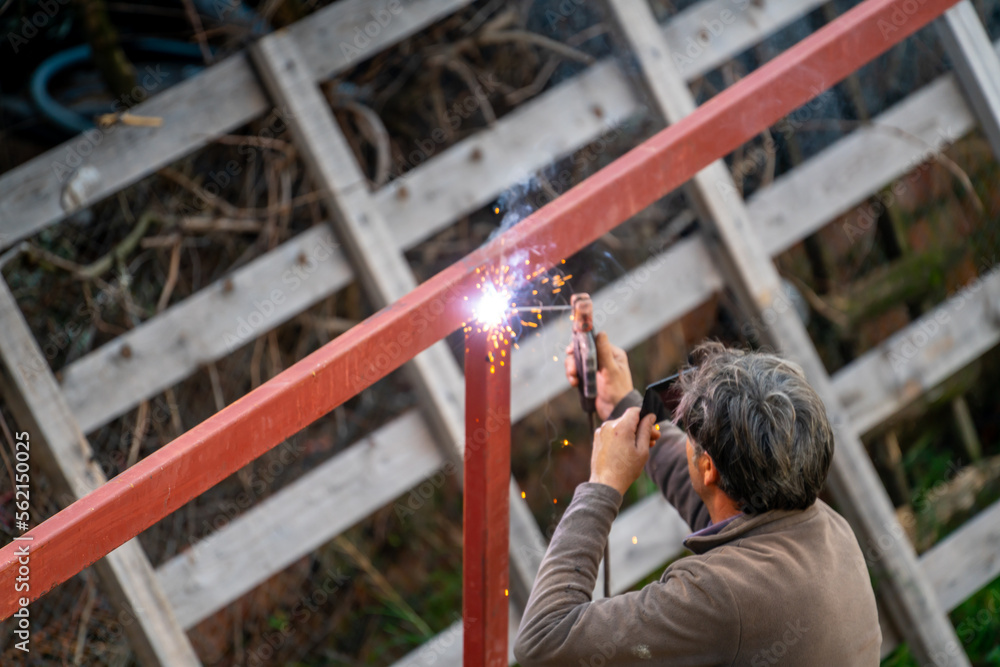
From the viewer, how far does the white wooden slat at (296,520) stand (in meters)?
2.25

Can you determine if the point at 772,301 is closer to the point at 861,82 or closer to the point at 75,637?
the point at 861,82

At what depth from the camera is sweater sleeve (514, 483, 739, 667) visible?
1.27 meters

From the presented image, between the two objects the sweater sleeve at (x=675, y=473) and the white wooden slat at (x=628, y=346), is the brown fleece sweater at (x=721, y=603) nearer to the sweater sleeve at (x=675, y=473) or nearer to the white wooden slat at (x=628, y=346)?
the sweater sleeve at (x=675, y=473)

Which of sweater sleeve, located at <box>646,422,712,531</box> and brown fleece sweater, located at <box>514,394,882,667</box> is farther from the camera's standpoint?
sweater sleeve, located at <box>646,422,712,531</box>

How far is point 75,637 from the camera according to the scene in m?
2.46

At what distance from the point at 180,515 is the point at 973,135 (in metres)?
3.69

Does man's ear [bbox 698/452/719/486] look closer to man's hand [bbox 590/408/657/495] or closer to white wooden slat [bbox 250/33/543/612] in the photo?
man's hand [bbox 590/408/657/495]

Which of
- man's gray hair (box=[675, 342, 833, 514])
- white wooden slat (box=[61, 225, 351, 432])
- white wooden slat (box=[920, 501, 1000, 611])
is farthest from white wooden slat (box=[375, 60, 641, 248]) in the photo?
white wooden slat (box=[920, 501, 1000, 611])

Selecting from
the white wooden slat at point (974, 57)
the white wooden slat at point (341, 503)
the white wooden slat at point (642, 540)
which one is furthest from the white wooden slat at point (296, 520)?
the white wooden slat at point (974, 57)

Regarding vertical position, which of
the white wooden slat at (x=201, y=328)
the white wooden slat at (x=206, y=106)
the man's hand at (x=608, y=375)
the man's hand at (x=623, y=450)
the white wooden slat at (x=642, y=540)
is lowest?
the white wooden slat at (x=642, y=540)

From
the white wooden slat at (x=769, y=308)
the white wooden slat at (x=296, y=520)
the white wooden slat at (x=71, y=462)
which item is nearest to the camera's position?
the white wooden slat at (x=71, y=462)

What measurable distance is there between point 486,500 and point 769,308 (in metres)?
1.50

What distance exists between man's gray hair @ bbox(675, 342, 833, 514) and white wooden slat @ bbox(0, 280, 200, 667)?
1536 mm

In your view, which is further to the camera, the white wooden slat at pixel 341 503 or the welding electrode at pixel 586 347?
the white wooden slat at pixel 341 503
